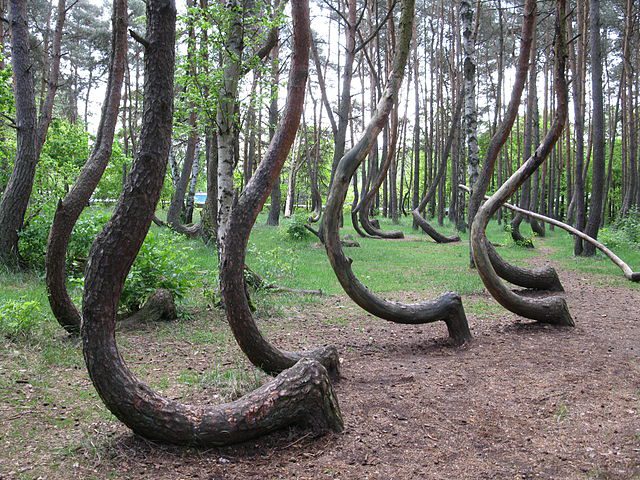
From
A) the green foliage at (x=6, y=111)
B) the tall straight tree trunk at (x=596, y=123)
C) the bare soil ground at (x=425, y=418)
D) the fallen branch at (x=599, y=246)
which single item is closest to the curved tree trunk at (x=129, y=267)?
the bare soil ground at (x=425, y=418)

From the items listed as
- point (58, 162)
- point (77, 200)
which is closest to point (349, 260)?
point (77, 200)

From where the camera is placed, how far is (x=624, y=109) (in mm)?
24109

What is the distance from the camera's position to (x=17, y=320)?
18.0 ft

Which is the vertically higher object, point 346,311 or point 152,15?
point 152,15

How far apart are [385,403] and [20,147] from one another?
7761 mm

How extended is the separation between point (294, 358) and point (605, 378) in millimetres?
2803

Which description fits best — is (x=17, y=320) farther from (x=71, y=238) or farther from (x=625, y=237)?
(x=625, y=237)

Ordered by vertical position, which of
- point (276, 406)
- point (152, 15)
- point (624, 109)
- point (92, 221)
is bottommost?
point (276, 406)

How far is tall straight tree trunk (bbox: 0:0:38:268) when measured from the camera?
28.5ft

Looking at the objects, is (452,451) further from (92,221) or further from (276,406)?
(92,221)

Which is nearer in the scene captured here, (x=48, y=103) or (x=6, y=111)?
(x=6, y=111)

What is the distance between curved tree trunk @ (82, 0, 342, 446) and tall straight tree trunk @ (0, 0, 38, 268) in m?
6.51

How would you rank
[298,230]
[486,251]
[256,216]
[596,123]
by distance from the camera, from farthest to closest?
[298,230]
[596,123]
[486,251]
[256,216]

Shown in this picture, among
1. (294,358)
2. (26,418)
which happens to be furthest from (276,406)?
(26,418)
